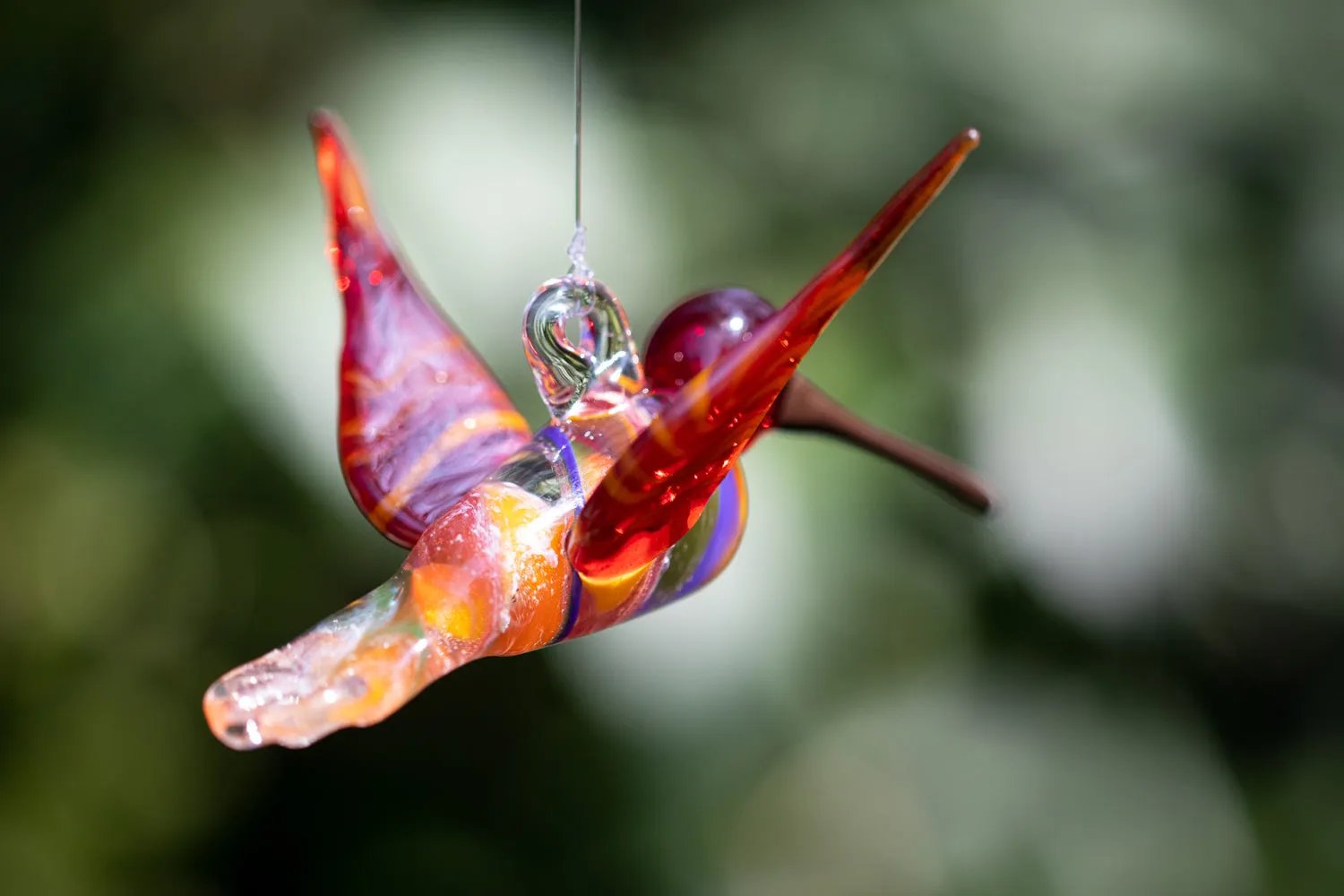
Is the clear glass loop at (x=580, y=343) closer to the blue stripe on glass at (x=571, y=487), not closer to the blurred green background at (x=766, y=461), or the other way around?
the blue stripe on glass at (x=571, y=487)

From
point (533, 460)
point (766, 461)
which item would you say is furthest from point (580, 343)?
point (766, 461)

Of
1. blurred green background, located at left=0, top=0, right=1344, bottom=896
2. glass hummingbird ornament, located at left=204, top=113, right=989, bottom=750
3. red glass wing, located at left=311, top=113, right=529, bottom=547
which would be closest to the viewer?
glass hummingbird ornament, located at left=204, top=113, right=989, bottom=750

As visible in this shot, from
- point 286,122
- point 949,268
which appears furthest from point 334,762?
point 949,268

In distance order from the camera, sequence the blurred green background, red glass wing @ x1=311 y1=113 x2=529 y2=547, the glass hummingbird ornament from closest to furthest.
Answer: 1. the glass hummingbird ornament
2. red glass wing @ x1=311 y1=113 x2=529 y2=547
3. the blurred green background

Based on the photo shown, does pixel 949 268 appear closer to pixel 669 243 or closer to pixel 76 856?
pixel 669 243

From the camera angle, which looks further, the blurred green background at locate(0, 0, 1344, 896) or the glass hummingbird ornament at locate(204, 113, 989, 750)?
the blurred green background at locate(0, 0, 1344, 896)

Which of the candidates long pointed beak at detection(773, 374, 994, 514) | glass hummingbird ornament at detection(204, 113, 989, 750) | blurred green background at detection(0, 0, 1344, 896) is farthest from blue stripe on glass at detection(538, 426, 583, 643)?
blurred green background at detection(0, 0, 1344, 896)

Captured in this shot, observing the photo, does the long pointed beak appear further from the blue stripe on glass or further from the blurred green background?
the blurred green background
